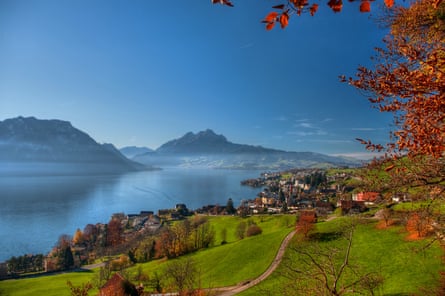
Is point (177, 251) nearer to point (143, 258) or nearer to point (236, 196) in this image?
point (143, 258)

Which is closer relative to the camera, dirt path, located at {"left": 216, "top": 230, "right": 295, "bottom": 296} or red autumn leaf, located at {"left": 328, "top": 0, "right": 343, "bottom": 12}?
red autumn leaf, located at {"left": 328, "top": 0, "right": 343, "bottom": 12}

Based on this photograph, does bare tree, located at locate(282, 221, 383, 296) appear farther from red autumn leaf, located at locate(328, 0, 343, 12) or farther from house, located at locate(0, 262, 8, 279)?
house, located at locate(0, 262, 8, 279)

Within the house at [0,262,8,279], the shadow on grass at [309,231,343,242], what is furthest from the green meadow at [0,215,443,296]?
Answer: the house at [0,262,8,279]

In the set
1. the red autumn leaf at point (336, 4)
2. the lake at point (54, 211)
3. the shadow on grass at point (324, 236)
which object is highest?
the red autumn leaf at point (336, 4)

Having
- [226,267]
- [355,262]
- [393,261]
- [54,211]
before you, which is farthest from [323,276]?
[54,211]

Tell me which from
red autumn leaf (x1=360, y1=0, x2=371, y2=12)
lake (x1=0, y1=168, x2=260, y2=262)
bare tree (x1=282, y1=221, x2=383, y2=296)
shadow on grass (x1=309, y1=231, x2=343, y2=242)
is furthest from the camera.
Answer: lake (x1=0, y1=168, x2=260, y2=262)

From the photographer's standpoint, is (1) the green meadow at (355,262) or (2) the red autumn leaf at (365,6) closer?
(2) the red autumn leaf at (365,6)

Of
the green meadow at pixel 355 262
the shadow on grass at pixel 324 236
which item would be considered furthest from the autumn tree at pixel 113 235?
the shadow on grass at pixel 324 236

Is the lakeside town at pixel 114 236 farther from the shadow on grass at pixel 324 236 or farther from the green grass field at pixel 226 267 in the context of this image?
the green grass field at pixel 226 267

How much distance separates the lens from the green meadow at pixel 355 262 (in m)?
12.7

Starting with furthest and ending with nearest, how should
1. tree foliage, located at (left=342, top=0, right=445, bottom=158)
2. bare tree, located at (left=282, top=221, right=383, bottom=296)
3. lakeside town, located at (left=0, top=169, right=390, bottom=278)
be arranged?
1. lakeside town, located at (left=0, top=169, right=390, bottom=278)
2. bare tree, located at (left=282, top=221, right=383, bottom=296)
3. tree foliage, located at (left=342, top=0, right=445, bottom=158)

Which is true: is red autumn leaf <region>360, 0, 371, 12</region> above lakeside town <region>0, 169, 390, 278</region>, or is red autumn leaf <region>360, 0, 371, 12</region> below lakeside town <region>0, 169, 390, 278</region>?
above

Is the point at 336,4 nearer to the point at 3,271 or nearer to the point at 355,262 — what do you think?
the point at 355,262

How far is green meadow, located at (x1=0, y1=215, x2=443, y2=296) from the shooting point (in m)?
12.7
